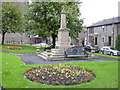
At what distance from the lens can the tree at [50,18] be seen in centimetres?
2364

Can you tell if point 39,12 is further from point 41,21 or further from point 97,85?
point 97,85

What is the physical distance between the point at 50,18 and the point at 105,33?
21.1 m

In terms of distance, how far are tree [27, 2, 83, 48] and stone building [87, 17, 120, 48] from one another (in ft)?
39.9

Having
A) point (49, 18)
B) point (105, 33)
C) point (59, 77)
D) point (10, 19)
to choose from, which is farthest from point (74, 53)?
point (105, 33)

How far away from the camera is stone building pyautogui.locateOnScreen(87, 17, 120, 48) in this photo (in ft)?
119

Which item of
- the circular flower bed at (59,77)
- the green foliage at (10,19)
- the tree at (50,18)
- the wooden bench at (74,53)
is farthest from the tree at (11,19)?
the circular flower bed at (59,77)

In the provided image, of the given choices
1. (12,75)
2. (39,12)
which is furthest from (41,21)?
(12,75)

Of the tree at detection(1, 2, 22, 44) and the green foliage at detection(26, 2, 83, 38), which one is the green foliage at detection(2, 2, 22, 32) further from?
the green foliage at detection(26, 2, 83, 38)

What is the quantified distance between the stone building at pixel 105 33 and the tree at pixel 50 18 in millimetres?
12169

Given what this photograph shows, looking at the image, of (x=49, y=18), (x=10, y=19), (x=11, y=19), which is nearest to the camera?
(x=49, y=18)

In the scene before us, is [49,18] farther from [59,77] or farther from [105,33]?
[105,33]

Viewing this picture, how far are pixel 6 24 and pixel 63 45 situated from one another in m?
17.4

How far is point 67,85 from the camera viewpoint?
6.16m

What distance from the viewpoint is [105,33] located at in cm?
3988
